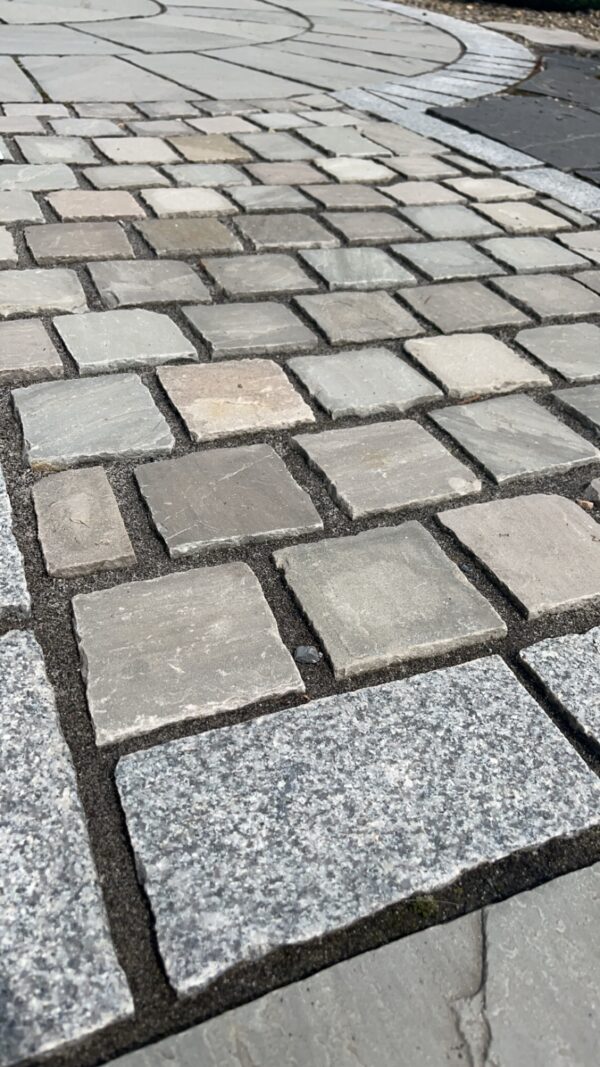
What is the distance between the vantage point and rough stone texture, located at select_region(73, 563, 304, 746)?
1.38 metres

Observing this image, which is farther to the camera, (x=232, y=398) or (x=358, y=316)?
(x=358, y=316)

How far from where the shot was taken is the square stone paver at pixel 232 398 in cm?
208

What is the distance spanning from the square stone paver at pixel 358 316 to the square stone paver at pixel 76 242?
2.23 ft

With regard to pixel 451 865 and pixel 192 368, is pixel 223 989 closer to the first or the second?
pixel 451 865

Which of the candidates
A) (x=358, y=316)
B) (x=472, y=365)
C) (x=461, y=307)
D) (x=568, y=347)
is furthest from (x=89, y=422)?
(x=568, y=347)

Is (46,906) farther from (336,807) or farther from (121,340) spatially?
(121,340)

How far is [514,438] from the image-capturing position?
7.01ft

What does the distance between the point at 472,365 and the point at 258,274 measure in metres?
0.81

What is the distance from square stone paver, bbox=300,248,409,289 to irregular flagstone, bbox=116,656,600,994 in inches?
66.3

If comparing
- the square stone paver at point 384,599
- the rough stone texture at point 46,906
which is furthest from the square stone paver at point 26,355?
the rough stone texture at point 46,906

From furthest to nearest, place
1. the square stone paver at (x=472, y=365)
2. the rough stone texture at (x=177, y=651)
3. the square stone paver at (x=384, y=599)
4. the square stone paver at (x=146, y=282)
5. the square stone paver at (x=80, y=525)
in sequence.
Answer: the square stone paver at (x=146, y=282)
the square stone paver at (x=472, y=365)
the square stone paver at (x=80, y=525)
the square stone paver at (x=384, y=599)
the rough stone texture at (x=177, y=651)

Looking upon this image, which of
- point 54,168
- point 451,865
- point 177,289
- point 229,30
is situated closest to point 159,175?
point 54,168

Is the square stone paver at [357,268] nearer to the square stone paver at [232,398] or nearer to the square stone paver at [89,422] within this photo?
the square stone paver at [232,398]

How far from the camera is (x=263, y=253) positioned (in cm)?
293
